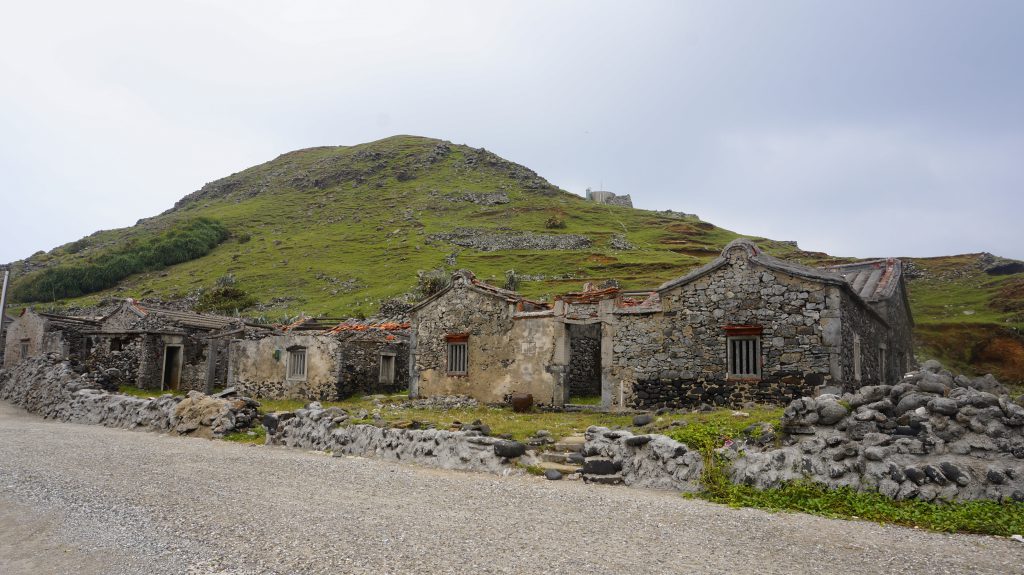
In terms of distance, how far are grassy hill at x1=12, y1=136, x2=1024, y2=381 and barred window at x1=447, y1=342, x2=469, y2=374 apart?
2687 cm

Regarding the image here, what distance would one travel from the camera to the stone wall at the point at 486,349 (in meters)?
23.3

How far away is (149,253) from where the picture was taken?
88562mm

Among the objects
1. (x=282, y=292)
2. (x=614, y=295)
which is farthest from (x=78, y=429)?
(x=282, y=292)

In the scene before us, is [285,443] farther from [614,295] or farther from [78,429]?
[614,295]

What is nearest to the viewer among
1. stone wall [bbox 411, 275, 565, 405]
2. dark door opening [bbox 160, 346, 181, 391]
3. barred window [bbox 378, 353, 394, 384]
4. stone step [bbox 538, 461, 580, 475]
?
stone step [bbox 538, 461, 580, 475]

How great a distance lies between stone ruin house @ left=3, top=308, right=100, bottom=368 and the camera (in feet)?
104

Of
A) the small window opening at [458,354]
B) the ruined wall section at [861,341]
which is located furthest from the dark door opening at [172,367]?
the ruined wall section at [861,341]

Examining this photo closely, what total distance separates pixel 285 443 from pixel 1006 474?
16671mm

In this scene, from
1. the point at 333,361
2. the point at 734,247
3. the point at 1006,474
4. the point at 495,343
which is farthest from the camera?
the point at 333,361

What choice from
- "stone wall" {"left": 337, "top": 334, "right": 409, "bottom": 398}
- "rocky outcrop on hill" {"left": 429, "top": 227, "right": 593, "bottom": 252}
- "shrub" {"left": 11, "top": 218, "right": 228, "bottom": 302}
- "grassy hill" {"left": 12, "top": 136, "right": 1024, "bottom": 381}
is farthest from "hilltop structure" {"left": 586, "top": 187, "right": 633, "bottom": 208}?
"stone wall" {"left": 337, "top": 334, "right": 409, "bottom": 398}

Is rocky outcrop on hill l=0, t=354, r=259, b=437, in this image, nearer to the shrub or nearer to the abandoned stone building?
the abandoned stone building

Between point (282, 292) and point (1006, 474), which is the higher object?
point (282, 292)

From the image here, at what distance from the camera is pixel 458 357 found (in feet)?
84.1

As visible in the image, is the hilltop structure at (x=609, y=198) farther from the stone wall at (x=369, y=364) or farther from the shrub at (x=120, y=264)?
the stone wall at (x=369, y=364)
